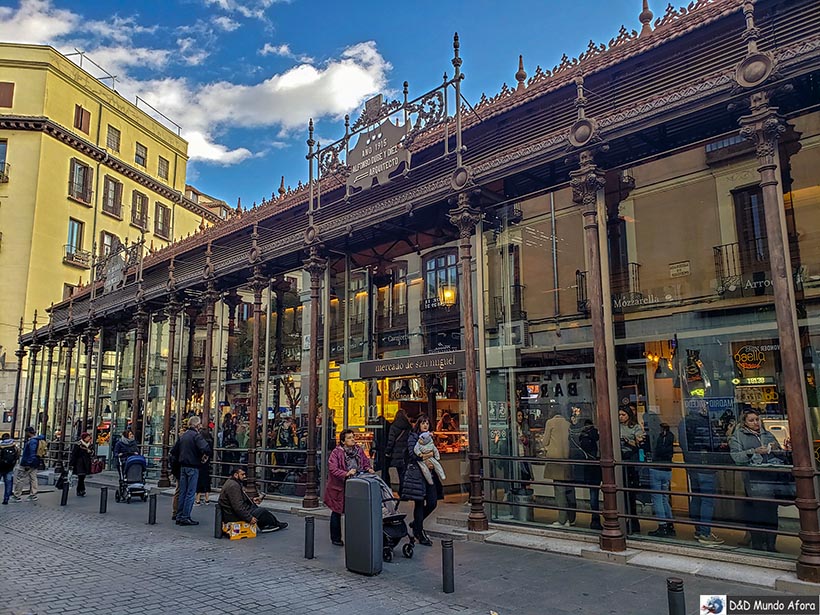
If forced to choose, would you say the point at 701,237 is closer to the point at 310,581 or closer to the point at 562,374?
the point at 562,374

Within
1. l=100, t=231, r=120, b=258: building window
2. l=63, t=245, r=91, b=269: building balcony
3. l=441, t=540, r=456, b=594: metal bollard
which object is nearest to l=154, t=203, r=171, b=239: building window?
l=100, t=231, r=120, b=258: building window

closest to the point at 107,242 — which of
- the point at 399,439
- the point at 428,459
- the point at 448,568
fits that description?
the point at 399,439

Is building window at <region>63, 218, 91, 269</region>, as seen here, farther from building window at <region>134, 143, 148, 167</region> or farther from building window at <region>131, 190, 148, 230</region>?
building window at <region>134, 143, 148, 167</region>

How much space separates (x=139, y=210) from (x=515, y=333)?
1563 inches

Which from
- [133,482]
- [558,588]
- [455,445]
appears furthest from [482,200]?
[133,482]

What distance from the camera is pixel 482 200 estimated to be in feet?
36.6

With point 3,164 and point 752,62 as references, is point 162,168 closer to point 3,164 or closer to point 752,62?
point 3,164

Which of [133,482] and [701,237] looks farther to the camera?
[133,482]

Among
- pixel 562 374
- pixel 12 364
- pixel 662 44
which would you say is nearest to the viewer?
pixel 662 44

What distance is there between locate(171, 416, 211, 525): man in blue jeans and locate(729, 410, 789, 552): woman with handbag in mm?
9544

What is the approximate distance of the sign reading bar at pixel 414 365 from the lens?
11.9 m

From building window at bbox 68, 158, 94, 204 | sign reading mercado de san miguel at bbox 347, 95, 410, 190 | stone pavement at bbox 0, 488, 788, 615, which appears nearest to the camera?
stone pavement at bbox 0, 488, 788, 615

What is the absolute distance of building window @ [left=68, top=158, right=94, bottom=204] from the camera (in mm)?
38312

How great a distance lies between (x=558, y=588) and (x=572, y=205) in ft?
20.4
